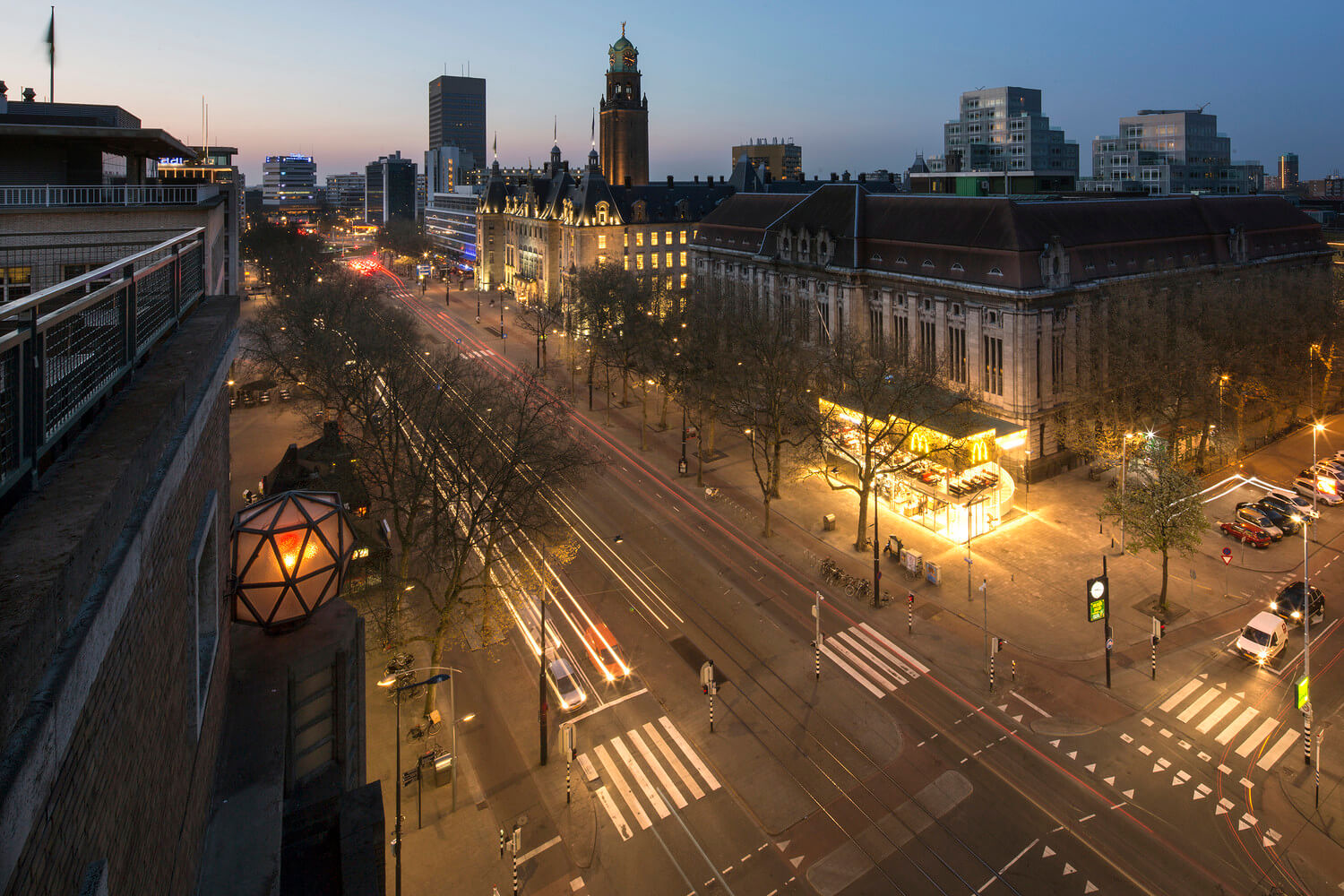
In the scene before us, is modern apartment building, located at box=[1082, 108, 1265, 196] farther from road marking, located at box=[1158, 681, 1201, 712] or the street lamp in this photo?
the street lamp

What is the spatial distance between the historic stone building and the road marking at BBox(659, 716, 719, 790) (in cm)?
3213

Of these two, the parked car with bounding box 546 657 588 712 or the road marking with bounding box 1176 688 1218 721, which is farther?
the parked car with bounding box 546 657 588 712

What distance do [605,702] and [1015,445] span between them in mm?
31953

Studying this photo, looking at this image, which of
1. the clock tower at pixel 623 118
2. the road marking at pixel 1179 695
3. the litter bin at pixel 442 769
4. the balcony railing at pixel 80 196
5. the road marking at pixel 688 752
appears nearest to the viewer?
the litter bin at pixel 442 769

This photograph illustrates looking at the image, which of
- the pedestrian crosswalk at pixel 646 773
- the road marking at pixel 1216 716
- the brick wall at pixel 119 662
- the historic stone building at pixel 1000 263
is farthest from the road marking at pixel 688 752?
the historic stone building at pixel 1000 263

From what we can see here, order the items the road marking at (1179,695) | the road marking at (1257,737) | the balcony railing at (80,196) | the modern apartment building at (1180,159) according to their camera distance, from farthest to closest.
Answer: the modern apartment building at (1180,159) → the road marking at (1179,695) → the balcony railing at (80,196) → the road marking at (1257,737)

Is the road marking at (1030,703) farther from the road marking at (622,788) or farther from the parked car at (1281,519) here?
the parked car at (1281,519)

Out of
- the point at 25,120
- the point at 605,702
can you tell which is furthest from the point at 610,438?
the point at 25,120

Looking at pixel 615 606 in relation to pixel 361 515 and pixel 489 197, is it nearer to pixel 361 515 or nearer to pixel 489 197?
pixel 361 515

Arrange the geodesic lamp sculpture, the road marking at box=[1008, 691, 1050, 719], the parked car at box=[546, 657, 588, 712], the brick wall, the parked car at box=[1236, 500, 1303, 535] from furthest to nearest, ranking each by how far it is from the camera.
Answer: the parked car at box=[1236, 500, 1303, 535] → the parked car at box=[546, 657, 588, 712] → the road marking at box=[1008, 691, 1050, 719] → the geodesic lamp sculpture → the brick wall

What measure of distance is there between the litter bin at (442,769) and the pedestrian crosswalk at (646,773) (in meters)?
4.04

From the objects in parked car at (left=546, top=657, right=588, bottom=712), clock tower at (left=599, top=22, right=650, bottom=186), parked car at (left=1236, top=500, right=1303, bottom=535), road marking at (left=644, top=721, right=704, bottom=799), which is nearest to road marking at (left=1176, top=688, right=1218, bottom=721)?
road marking at (left=644, top=721, right=704, bottom=799)

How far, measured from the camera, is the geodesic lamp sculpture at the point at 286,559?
47.0 feet

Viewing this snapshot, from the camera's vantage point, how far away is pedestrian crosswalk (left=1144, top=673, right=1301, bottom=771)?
24.9 metres
